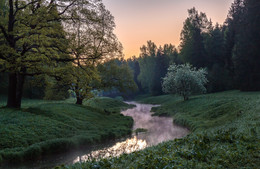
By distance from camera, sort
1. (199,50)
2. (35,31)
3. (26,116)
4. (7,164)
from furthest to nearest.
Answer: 1. (199,50)
2. (26,116)
3. (35,31)
4. (7,164)

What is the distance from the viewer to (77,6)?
1909 centimetres

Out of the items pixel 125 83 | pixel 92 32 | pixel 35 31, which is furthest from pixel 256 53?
pixel 35 31

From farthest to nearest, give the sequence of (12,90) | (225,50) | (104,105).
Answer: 1. (225,50)
2. (104,105)
3. (12,90)

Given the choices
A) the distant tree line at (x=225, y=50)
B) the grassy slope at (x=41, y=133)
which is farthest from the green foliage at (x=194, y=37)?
the grassy slope at (x=41, y=133)

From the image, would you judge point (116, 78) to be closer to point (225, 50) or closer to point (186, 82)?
point (186, 82)

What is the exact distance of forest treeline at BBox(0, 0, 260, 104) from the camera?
16.9 meters

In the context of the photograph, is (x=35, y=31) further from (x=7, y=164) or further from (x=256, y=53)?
(x=256, y=53)

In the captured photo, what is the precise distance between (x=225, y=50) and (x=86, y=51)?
50.9 meters

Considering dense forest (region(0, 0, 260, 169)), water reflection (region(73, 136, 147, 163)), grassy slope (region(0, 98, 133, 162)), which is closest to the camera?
dense forest (region(0, 0, 260, 169))

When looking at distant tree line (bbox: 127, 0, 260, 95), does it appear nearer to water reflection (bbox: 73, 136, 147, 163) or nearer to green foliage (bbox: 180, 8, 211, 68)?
green foliage (bbox: 180, 8, 211, 68)

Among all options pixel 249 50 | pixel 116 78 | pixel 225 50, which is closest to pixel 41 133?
pixel 116 78

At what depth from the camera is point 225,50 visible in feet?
192

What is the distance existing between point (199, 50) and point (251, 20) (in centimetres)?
2113

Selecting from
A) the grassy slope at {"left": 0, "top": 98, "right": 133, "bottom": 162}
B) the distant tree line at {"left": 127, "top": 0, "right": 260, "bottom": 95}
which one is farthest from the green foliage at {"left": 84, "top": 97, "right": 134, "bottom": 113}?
the distant tree line at {"left": 127, "top": 0, "right": 260, "bottom": 95}
